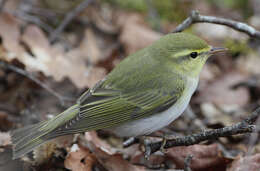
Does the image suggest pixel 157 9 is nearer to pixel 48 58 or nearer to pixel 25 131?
pixel 48 58

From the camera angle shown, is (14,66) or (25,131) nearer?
(25,131)

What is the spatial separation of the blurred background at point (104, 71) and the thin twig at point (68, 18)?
2 centimetres

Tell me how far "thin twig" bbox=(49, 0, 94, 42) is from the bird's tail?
238 cm

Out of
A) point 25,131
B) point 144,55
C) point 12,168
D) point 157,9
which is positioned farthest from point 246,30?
point 157,9

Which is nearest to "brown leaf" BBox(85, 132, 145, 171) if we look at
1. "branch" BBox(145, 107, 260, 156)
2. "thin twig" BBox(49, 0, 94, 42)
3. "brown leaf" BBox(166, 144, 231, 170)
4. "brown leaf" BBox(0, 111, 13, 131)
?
"branch" BBox(145, 107, 260, 156)

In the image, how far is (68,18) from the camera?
575 cm

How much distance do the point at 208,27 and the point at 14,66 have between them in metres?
4.41

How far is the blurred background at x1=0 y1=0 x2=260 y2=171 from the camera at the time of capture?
3.47 meters

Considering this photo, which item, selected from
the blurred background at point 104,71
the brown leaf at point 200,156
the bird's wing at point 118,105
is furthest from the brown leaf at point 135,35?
the brown leaf at point 200,156

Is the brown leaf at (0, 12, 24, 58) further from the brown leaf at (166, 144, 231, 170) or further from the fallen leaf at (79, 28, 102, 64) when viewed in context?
the brown leaf at (166, 144, 231, 170)

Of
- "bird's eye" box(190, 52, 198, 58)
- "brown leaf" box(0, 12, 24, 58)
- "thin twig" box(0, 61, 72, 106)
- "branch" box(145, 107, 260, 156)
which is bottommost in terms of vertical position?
"branch" box(145, 107, 260, 156)

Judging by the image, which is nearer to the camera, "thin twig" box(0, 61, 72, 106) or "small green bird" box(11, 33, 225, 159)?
"small green bird" box(11, 33, 225, 159)

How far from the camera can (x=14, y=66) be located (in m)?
4.43

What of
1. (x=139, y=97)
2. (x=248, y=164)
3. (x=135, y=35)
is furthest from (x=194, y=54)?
(x=135, y=35)
